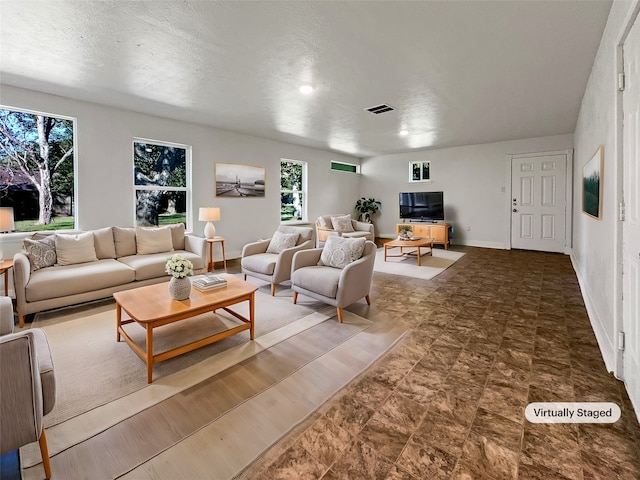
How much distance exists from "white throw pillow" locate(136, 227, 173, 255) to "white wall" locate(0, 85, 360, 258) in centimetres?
64

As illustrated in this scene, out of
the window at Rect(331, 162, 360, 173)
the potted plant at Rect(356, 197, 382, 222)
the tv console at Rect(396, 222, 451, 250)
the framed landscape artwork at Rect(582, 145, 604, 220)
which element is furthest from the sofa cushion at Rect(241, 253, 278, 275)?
the potted plant at Rect(356, 197, 382, 222)

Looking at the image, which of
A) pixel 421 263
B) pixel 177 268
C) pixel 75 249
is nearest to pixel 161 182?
pixel 75 249

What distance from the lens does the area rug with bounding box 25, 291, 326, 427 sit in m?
1.94

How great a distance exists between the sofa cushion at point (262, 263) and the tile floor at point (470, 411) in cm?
140

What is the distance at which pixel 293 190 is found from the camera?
24.6ft

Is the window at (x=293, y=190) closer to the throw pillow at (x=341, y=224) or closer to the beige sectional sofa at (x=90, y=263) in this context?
the throw pillow at (x=341, y=224)

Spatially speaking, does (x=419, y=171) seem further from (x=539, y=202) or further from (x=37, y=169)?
(x=37, y=169)

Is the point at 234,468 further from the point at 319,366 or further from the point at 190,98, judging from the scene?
the point at 190,98

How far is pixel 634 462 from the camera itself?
4.59ft

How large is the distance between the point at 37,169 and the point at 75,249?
4.28 ft

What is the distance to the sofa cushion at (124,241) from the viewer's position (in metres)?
4.12

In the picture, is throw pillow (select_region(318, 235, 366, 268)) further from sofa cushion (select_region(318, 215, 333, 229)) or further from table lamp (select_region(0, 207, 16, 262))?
sofa cushion (select_region(318, 215, 333, 229))

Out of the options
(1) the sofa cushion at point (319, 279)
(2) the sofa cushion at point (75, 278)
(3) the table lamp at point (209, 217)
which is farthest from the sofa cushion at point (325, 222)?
(2) the sofa cushion at point (75, 278)

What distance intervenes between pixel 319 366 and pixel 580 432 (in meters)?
1.49
